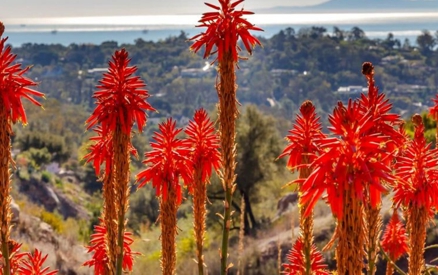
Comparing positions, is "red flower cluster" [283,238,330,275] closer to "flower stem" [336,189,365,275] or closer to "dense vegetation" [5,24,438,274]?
"flower stem" [336,189,365,275]

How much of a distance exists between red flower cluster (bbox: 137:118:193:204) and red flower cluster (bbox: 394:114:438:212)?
Answer: 1.26m

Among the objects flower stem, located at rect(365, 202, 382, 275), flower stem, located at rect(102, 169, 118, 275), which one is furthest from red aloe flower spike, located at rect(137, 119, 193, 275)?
flower stem, located at rect(365, 202, 382, 275)

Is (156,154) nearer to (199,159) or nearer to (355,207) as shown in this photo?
(199,159)

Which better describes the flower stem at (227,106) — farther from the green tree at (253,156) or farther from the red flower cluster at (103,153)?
the green tree at (253,156)

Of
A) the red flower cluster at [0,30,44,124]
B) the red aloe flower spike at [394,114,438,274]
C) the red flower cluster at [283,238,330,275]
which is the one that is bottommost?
the red flower cluster at [283,238,330,275]

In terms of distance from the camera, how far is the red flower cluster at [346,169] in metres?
2.10

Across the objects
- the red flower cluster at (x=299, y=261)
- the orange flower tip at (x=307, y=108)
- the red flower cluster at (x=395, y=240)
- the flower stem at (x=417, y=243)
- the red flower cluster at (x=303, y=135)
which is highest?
the orange flower tip at (x=307, y=108)

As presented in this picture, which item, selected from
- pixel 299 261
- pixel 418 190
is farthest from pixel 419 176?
pixel 299 261

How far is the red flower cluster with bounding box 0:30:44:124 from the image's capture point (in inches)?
125

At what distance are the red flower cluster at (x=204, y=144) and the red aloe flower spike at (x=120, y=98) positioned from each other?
1.95 ft

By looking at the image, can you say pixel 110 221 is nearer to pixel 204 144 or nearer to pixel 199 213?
pixel 199 213

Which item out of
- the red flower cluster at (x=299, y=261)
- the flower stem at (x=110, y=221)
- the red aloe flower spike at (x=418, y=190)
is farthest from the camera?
the red flower cluster at (x=299, y=261)

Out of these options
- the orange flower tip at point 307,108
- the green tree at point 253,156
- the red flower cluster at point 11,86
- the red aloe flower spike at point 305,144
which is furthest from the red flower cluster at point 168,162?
the green tree at point 253,156

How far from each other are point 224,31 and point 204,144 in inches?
35.0
